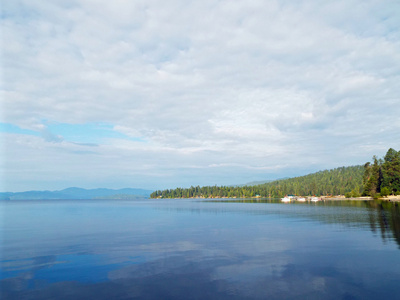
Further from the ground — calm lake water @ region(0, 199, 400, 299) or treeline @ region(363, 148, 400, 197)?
treeline @ region(363, 148, 400, 197)

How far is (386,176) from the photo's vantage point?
509 feet

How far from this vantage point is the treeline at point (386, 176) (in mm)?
151875

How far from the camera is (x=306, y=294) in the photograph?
18.6 m

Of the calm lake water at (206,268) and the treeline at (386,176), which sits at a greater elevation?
the treeline at (386,176)

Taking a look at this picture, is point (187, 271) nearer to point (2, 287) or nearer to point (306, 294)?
point (306, 294)

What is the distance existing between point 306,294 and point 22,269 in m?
25.7

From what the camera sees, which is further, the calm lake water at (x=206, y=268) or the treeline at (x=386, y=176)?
the treeline at (x=386, y=176)

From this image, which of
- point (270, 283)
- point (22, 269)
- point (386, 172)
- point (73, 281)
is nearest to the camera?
point (270, 283)

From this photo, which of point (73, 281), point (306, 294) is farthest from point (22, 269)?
point (306, 294)

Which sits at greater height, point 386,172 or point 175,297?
point 386,172

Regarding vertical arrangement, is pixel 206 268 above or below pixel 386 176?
below

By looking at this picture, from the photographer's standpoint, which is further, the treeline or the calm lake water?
the treeline

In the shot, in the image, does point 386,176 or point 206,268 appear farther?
point 386,176

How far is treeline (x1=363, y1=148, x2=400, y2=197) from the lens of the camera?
151875 millimetres
